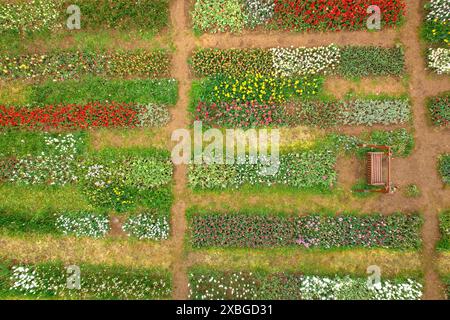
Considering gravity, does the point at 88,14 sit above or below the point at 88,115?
above

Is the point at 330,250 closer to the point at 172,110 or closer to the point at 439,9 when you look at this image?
the point at 172,110

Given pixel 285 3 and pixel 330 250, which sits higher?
pixel 285 3

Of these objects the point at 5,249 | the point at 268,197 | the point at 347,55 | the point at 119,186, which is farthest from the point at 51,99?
the point at 347,55

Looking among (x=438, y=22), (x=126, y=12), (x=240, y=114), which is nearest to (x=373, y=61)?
(x=438, y=22)

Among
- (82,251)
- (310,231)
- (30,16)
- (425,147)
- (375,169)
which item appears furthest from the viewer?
(30,16)

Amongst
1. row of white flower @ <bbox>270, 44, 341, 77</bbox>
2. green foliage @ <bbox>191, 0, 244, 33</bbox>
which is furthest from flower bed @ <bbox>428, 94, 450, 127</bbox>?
green foliage @ <bbox>191, 0, 244, 33</bbox>

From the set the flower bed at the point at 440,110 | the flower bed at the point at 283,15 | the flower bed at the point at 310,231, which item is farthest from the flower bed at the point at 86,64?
the flower bed at the point at 440,110

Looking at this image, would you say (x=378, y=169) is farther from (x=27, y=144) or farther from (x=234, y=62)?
(x=27, y=144)

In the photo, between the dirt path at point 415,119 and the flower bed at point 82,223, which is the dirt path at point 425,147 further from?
the flower bed at point 82,223
